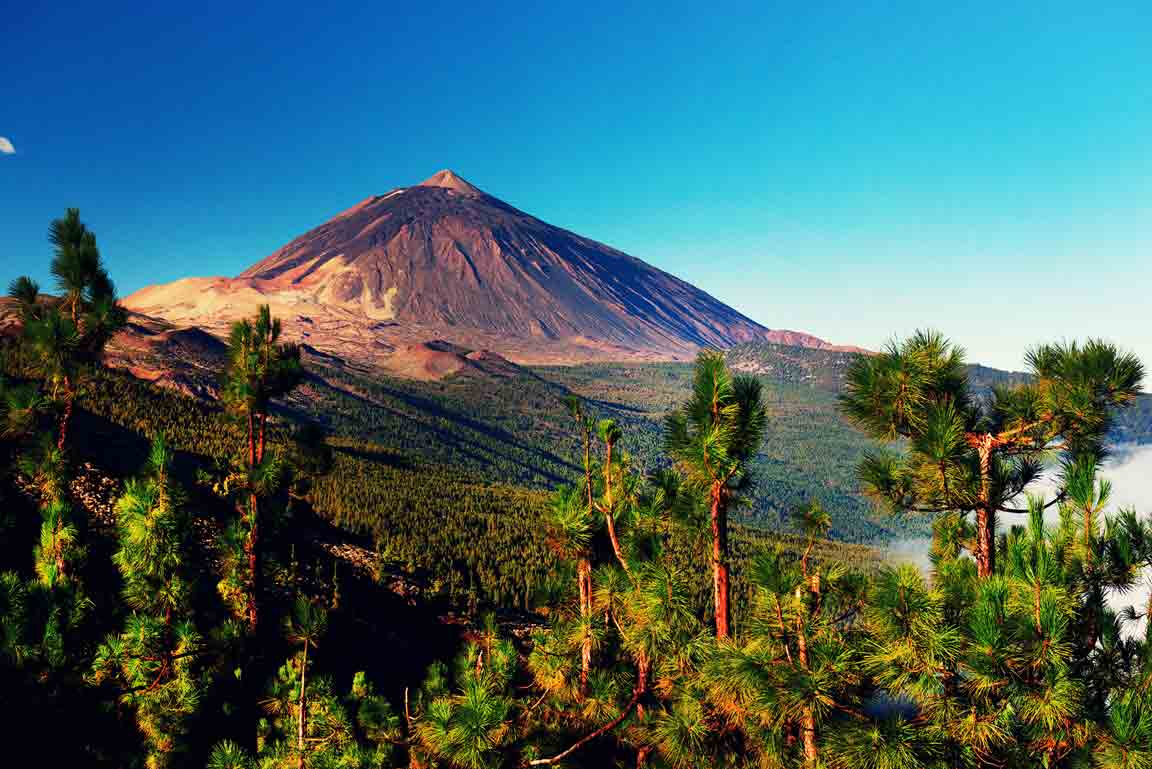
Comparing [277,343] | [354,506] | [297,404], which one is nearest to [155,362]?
[297,404]

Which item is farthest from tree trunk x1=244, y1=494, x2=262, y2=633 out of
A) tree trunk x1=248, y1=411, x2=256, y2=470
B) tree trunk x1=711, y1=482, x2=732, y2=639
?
tree trunk x1=711, y1=482, x2=732, y2=639

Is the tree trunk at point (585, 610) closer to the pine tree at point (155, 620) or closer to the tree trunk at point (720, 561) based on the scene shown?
the tree trunk at point (720, 561)

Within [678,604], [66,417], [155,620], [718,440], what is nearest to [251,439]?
[155,620]

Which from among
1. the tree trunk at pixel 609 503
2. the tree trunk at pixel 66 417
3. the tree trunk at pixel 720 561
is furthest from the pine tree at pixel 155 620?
the tree trunk at pixel 720 561

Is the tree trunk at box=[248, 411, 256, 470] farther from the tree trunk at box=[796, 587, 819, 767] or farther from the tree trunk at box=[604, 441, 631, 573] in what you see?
the tree trunk at box=[796, 587, 819, 767]

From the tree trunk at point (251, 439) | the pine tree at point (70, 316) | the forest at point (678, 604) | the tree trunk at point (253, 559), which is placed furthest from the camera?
the pine tree at point (70, 316)

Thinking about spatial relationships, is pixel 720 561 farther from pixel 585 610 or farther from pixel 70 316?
pixel 70 316
